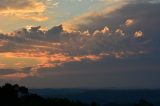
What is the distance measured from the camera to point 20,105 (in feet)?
450

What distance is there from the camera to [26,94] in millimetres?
150500

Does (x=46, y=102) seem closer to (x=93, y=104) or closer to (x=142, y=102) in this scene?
(x=93, y=104)

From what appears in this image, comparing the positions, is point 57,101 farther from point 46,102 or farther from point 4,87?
point 4,87

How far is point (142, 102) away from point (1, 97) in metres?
55.3

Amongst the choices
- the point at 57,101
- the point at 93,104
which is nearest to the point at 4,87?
the point at 57,101

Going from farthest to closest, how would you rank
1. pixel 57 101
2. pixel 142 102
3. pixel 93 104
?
pixel 142 102
pixel 93 104
pixel 57 101

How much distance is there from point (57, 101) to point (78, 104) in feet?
24.7

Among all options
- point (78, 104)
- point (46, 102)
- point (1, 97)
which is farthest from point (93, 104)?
point (1, 97)

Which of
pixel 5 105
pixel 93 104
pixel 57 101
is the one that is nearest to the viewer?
pixel 5 105

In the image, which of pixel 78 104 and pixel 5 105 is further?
pixel 78 104

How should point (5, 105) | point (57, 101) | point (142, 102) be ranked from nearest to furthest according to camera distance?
point (5, 105) → point (57, 101) → point (142, 102)

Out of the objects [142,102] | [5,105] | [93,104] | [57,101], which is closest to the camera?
[5,105]

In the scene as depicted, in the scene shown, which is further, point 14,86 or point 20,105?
point 14,86

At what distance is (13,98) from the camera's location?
14025 centimetres
